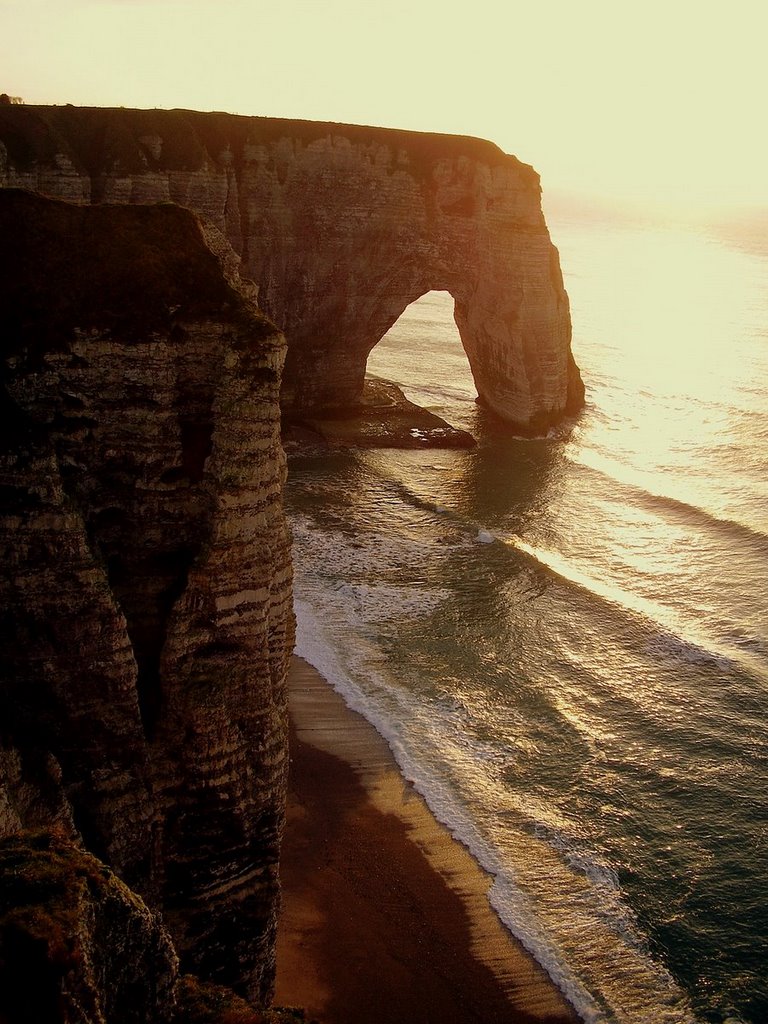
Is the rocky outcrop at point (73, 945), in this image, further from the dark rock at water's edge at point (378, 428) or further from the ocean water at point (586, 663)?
the dark rock at water's edge at point (378, 428)

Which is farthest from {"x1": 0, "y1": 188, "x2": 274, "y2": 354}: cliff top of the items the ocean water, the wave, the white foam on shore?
the wave

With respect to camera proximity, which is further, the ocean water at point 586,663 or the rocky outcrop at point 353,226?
the rocky outcrop at point 353,226

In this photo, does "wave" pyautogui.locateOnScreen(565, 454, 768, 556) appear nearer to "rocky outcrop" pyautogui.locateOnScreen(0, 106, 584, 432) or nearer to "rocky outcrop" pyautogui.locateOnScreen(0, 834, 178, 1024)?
"rocky outcrop" pyautogui.locateOnScreen(0, 106, 584, 432)

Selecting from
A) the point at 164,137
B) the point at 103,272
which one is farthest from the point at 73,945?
the point at 164,137

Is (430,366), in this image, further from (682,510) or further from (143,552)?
(143,552)

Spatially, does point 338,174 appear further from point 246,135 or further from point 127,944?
point 127,944

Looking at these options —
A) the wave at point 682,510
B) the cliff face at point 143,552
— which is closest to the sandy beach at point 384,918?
the cliff face at point 143,552
